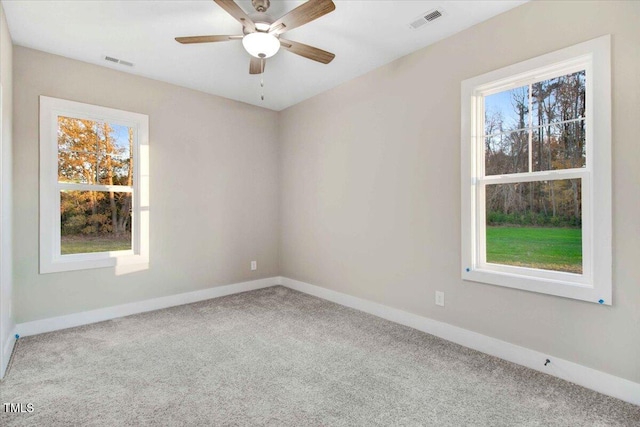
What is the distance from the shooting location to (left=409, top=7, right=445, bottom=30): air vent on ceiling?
8.18 ft

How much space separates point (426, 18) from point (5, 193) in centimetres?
365

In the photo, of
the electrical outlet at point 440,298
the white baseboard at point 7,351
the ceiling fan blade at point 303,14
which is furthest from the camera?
the electrical outlet at point 440,298

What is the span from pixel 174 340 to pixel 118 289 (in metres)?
1.16

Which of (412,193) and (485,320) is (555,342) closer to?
(485,320)

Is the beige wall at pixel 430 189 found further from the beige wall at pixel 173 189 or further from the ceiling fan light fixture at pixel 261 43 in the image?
the ceiling fan light fixture at pixel 261 43

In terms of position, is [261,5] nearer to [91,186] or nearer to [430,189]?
[430,189]

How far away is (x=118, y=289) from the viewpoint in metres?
3.52

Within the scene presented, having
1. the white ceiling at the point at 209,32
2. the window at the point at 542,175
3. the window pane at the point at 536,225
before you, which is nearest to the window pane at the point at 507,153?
the window at the point at 542,175

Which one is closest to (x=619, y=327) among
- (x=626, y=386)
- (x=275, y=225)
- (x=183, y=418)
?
(x=626, y=386)

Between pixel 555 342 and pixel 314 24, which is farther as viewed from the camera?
pixel 314 24

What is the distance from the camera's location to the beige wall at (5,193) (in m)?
2.34

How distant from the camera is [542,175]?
2420 mm

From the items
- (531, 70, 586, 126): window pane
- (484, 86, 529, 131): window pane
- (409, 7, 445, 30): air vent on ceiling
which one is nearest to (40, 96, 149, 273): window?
(409, 7, 445, 30): air vent on ceiling

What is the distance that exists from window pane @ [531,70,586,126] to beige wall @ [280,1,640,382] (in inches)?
9.3
